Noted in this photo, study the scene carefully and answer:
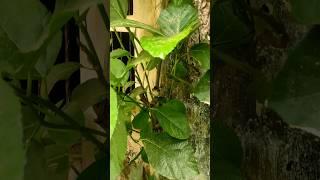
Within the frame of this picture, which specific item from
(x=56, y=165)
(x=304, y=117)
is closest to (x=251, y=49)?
(x=304, y=117)

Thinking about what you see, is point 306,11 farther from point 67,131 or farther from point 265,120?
point 67,131

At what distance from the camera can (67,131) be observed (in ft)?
1.21

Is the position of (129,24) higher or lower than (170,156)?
higher

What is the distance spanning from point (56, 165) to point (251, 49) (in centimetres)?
18

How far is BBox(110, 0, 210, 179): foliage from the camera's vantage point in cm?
46

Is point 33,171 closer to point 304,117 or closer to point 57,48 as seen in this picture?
point 57,48

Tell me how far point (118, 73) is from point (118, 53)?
0.02m

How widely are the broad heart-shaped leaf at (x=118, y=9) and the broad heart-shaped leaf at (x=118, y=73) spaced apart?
37 mm

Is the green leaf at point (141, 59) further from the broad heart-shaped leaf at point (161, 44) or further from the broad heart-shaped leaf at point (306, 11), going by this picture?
the broad heart-shaped leaf at point (306, 11)

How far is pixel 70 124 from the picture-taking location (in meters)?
0.37

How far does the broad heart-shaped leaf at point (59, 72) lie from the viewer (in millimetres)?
364

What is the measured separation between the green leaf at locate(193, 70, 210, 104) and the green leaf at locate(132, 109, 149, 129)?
0.05 meters

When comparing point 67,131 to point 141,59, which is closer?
point 67,131

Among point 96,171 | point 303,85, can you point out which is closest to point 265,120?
point 303,85
